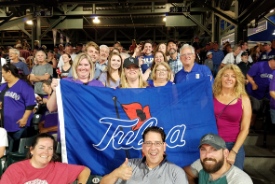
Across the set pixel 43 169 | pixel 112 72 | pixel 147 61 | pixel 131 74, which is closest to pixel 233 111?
pixel 131 74

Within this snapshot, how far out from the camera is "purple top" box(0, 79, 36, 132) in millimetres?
4277

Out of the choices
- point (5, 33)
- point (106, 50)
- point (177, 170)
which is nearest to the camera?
point (177, 170)

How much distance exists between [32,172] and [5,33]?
27.3 m

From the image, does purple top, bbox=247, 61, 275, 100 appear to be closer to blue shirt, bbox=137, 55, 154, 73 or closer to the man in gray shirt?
blue shirt, bbox=137, 55, 154, 73

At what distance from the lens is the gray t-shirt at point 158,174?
2455 mm

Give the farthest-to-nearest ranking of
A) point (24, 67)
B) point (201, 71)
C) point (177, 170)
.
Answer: point (24, 67) → point (201, 71) → point (177, 170)

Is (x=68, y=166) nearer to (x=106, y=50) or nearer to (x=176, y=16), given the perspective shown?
(x=106, y=50)

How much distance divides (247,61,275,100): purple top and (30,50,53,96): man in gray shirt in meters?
5.06

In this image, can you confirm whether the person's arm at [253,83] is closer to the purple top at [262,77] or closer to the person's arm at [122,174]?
the purple top at [262,77]

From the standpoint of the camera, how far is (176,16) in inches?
645

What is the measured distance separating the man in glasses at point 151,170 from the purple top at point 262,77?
4.27 meters

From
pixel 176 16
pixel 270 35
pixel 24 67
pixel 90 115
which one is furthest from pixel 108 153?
pixel 176 16

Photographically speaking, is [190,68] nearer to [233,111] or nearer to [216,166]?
[233,111]

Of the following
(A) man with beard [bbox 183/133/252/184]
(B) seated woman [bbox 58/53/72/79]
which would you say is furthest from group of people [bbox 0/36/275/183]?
(B) seated woman [bbox 58/53/72/79]
